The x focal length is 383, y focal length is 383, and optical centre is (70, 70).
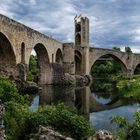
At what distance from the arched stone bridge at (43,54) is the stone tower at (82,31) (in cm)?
69

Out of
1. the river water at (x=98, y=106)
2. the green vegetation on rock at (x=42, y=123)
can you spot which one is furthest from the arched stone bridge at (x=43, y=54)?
the green vegetation on rock at (x=42, y=123)

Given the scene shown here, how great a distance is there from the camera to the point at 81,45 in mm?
81500

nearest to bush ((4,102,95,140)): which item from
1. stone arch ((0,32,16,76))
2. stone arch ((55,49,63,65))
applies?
stone arch ((0,32,16,76))

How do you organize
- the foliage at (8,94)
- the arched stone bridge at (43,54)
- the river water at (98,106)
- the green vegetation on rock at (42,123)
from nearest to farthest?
the green vegetation on rock at (42,123)
the foliage at (8,94)
the river water at (98,106)
the arched stone bridge at (43,54)

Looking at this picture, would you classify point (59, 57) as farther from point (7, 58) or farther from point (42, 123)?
point (42, 123)

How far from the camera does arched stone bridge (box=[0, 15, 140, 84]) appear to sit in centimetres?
4322

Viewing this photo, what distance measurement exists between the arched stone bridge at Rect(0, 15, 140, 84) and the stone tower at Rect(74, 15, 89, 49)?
686 mm

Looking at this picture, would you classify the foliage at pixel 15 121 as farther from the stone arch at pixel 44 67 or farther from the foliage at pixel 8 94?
the stone arch at pixel 44 67

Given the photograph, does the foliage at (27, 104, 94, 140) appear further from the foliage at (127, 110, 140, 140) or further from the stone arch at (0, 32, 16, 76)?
the stone arch at (0, 32, 16, 76)

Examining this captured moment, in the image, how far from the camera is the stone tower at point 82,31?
82438 mm

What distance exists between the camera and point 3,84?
24906 mm

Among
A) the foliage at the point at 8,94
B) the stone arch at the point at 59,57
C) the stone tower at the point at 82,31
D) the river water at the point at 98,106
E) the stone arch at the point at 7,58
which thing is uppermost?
the stone tower at the point at 82,31

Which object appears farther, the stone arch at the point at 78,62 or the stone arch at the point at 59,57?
the stone arch at the point at 78,62

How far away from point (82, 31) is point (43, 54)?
21.5m
